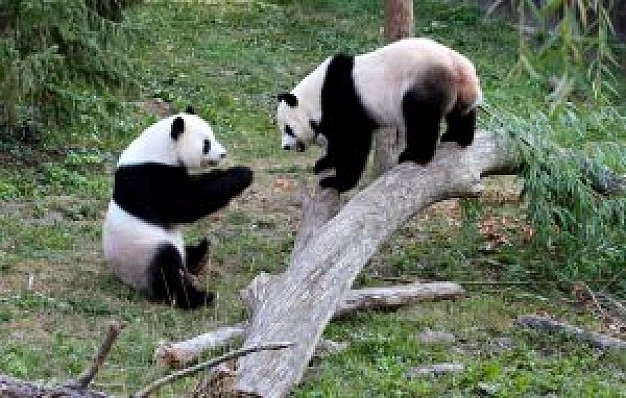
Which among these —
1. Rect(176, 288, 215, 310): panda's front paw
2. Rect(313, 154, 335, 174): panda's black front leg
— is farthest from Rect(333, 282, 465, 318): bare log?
Rect(313, 154, 335, 174): panda's black front leg

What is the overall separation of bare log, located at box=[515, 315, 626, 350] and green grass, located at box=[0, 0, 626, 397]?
8 cm

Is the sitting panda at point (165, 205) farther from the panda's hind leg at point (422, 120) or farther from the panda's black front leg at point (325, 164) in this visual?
the panda's hind leg at point (422, 120)

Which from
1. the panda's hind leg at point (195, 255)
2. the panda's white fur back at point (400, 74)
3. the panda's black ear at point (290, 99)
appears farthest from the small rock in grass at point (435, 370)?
the panda's black ear at point (290, 99)

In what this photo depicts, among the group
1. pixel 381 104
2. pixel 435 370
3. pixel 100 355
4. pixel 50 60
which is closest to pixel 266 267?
pixel 381 104

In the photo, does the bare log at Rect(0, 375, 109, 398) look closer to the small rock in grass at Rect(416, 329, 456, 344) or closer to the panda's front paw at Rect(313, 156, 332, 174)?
the small rock in grass at Rect(416, 329, 456, 344)

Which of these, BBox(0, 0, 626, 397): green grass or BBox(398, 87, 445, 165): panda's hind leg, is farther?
BBox(398, 87, 445, 165): panda's hind leg

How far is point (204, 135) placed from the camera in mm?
7180

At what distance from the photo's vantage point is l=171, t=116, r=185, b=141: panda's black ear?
23.0 feet

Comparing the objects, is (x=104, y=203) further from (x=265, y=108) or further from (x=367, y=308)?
(x=265, y=108)

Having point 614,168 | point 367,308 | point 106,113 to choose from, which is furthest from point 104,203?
point 614,168

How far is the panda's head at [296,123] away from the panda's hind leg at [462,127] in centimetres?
90

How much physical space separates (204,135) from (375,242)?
156 centimetres

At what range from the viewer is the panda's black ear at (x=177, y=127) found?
276 inches

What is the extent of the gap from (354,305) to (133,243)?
4.70ft
